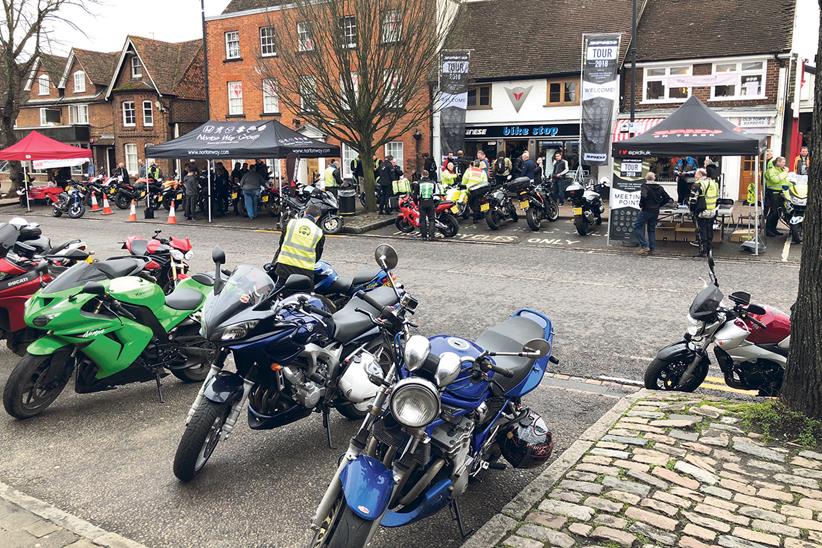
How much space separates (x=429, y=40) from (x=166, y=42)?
27.6 m

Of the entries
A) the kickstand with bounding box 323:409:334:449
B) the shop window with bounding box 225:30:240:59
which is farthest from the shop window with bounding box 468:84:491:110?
the kickstand with bounding box 323:409:334:449

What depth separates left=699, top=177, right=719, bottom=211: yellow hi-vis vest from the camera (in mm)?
13924

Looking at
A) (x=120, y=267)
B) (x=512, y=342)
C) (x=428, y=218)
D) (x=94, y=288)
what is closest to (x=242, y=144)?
(x=428, y=218)

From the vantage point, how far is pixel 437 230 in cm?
1741

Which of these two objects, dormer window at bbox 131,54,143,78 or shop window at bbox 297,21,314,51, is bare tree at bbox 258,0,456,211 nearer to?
shop window at bbox 297,21,314,51

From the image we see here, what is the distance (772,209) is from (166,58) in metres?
36.2

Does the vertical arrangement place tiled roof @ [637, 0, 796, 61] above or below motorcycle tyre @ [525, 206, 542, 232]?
above

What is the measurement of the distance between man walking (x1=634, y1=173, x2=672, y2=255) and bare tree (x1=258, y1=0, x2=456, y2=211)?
8122 millimetres

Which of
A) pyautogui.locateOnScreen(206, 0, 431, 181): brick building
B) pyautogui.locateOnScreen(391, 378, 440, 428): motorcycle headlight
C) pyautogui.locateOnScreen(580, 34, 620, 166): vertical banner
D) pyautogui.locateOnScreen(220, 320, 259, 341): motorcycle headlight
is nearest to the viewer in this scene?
pyautogui.locateOnScreen(391, 378, 440, 428): motorcycle headlight

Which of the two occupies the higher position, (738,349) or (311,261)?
(311,261)

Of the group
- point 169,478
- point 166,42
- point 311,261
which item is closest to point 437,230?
point 311,261

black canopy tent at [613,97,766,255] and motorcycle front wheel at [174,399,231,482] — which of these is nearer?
motorcycle front wheel at [174,399,231,482]

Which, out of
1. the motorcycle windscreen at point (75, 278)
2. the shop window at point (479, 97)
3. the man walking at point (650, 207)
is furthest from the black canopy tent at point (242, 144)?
the motorcycle windscreen at point (75, 278)

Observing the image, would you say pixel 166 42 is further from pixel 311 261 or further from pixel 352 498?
pixel 352 498
